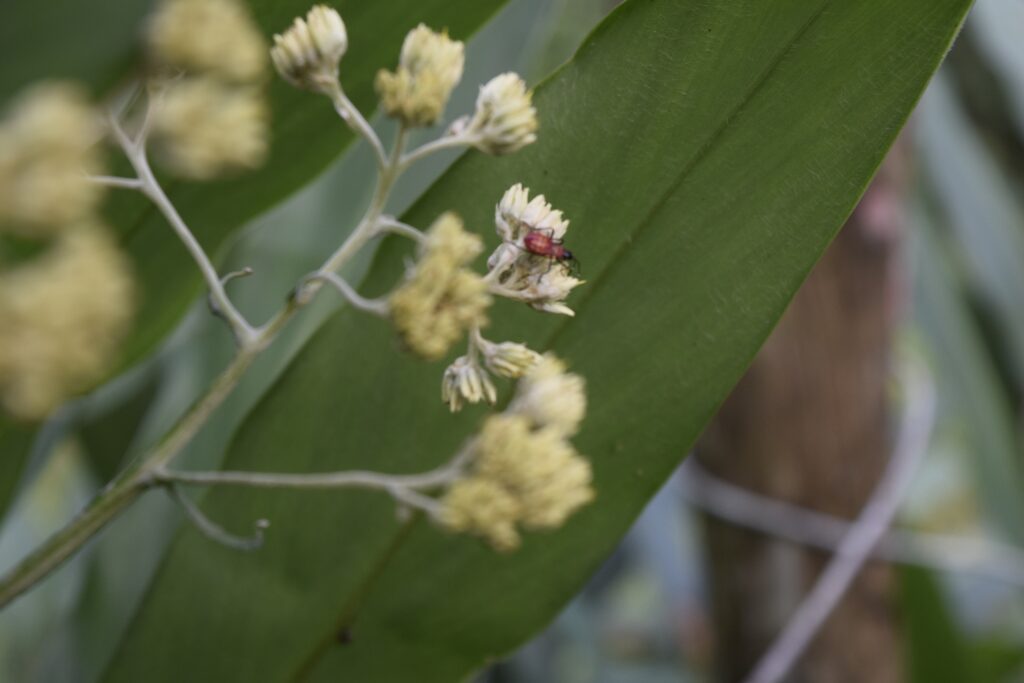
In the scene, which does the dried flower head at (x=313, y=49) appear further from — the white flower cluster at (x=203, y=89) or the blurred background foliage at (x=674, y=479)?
the blurred background foliage at (x=674, y=479)

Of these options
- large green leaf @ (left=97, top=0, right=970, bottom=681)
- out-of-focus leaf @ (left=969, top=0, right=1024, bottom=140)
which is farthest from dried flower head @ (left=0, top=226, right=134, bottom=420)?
out-of-focus leaf @ (left=969, top=0, right=1024, bottom=140)

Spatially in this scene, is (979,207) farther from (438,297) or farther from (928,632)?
(438,297)

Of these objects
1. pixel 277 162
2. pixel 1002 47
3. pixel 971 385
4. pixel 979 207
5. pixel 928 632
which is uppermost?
pixel 277 162

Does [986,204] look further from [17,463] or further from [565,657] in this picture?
[17,463]

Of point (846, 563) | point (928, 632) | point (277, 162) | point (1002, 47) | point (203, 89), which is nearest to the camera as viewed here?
point (203, 89)

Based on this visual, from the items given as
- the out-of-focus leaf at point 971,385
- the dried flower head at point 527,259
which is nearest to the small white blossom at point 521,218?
the dried flower head at point 527,259

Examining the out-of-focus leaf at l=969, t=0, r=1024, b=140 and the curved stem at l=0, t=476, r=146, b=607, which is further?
the out-of-focus leaf at l=969, t=0, r=1024, b=140

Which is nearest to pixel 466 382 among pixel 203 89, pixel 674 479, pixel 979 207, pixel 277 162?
pixel 203 89

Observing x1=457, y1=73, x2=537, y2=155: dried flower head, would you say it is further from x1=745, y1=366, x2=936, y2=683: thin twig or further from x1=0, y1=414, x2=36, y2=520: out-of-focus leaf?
x1=745, y1=366, x2=936, y2=683: thin twig
